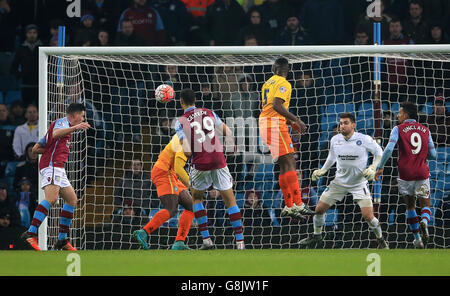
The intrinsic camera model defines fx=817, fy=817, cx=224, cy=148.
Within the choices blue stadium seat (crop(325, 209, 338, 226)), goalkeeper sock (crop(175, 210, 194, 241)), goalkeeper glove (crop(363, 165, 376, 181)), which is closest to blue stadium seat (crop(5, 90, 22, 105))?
goalkeeper sock (crop(175, 210, 194, 241))

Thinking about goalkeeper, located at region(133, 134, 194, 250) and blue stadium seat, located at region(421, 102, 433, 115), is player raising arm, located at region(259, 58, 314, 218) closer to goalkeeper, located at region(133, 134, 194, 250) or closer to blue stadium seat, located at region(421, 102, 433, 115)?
goalkeeper, located at region(133, 134, 194, 250)

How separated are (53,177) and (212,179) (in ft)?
5.87

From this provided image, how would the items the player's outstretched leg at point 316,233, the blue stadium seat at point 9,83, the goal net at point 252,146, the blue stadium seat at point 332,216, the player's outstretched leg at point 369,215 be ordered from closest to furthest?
the player's outstretched leg at point 369,215, the player's outstretched leg at point 316,233, the goal net at point 252,146, the blue stadium seat at point 332,216, the blue stadium seat at point 9,83

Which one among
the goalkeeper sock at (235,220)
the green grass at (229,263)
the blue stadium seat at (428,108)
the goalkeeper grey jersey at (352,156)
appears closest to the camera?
the green grass at (229,263)

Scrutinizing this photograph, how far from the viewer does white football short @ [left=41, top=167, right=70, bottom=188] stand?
362 inches

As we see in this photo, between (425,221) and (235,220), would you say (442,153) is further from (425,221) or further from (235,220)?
(235,220)

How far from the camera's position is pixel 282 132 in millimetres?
9891

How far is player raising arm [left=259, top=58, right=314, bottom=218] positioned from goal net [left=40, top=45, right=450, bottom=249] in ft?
2.09

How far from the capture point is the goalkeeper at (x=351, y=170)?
31.4 ft

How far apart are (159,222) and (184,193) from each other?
0.56 metres

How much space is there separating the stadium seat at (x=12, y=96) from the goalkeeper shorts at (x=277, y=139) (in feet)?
18.0

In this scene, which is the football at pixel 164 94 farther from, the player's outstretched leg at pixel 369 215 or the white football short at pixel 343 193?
the player's outstretched leg at pixel 369 215

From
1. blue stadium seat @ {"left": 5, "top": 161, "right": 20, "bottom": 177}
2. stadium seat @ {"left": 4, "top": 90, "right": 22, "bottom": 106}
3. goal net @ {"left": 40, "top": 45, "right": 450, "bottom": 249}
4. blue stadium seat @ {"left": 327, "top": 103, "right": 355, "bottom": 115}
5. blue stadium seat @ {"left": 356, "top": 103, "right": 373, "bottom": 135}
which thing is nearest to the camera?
goal net @ {"left": 40, "top": 45, "right": 450, "bottom": 249}

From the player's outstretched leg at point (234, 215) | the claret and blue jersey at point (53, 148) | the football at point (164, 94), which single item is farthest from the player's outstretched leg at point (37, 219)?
the player's outstretched leg at point (234, 215)
